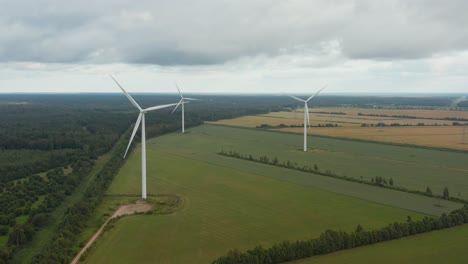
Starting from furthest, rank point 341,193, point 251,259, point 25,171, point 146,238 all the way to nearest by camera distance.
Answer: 1. point 25,171
2. point 341,193
3. point 146,238
4. point 251,259

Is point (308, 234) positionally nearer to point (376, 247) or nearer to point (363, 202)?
point (376, 247)

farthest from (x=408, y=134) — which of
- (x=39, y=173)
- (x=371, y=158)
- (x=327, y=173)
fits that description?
(x=39, y=173)

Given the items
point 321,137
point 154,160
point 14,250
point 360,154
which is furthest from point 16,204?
point 321,137

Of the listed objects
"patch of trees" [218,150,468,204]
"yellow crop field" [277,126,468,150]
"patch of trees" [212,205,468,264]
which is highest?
"yellow crop field" [277,126,468,150]

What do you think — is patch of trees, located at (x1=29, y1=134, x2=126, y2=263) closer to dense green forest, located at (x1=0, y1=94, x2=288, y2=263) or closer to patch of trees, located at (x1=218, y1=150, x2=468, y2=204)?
dense green forest, located at (x1=0, y1=94, x2=288, y2=263)

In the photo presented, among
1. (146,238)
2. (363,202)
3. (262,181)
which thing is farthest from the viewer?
(262,181)

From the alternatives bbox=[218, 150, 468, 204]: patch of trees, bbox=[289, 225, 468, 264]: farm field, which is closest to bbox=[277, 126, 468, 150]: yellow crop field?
bbox=[218, 150, 468, 204]: patch of trees
